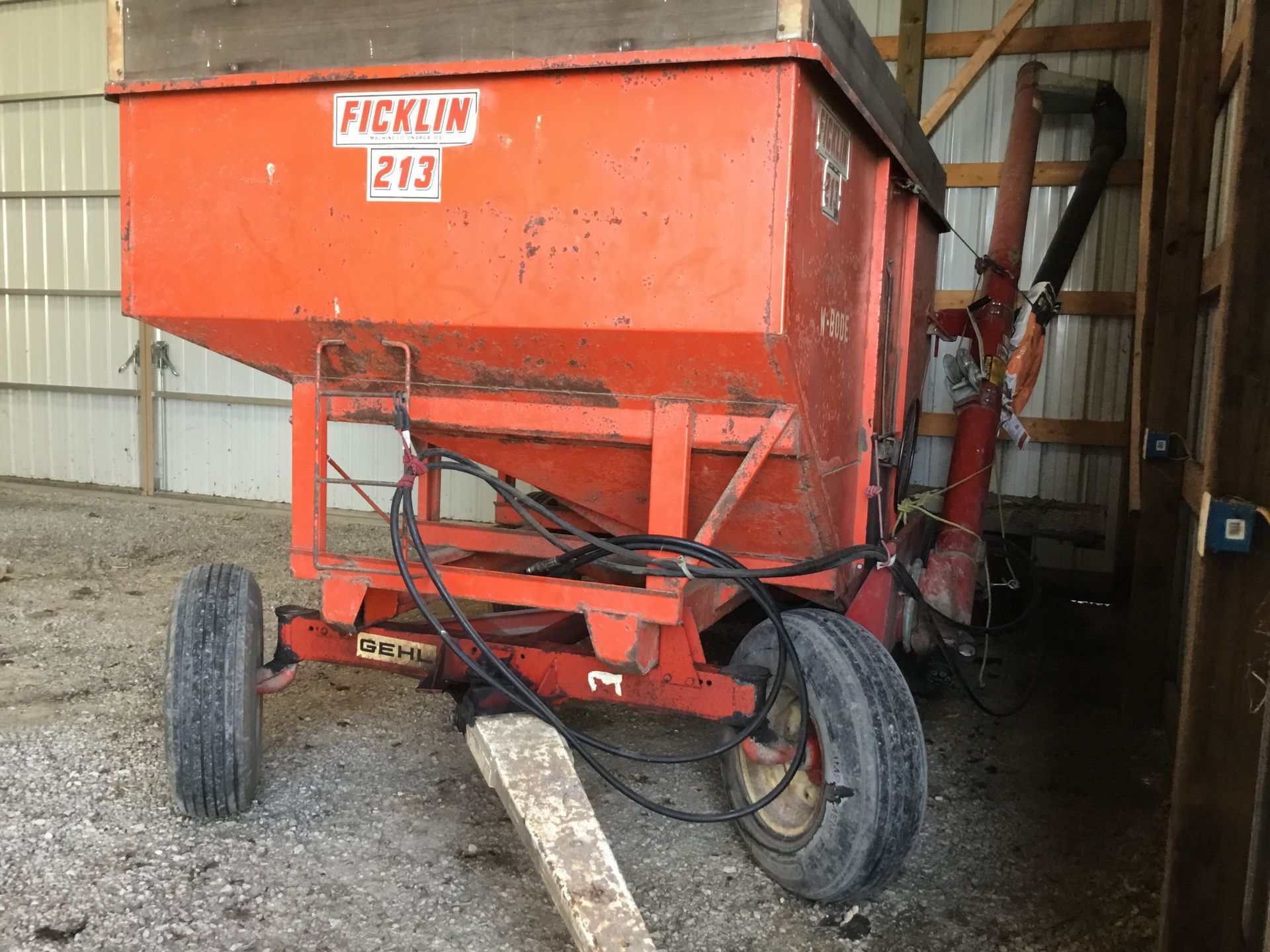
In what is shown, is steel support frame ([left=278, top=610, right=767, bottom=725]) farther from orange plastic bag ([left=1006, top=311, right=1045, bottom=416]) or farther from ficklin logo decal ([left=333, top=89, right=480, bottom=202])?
orange plastic bag ([left=1006, top=311, right=1045, bottom=416])

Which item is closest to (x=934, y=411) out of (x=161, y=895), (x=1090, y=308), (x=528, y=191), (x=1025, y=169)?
(x=1090, y=308)

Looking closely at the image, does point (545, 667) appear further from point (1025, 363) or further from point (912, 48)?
point (912, 48)

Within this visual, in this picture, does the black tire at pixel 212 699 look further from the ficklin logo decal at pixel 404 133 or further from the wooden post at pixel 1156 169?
the wooden post at pixel 1156 169

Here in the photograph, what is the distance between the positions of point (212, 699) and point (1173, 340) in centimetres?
328

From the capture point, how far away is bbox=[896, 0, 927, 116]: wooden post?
19.8 feet

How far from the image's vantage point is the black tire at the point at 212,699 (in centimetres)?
257

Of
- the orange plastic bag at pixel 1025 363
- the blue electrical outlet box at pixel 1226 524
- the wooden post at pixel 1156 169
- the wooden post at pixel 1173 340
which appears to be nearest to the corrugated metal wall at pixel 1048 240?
the orange plastic bag at pixel 1025 363

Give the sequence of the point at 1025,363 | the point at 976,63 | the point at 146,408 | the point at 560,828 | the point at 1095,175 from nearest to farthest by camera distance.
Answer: the point at 560,828, the point at 1025,363, the point at 1095,175, the point at 976,63, the point at 146,408

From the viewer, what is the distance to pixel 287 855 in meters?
2.59

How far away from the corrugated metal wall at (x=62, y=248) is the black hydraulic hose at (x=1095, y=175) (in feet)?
24.4

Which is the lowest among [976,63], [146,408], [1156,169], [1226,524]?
[146,408]

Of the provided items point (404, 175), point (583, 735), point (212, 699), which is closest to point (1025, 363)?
point (583, 735)

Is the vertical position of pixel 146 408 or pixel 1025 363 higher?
pixel 1025 363

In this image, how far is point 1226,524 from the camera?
5.23ft
